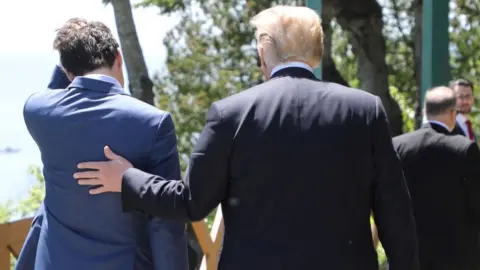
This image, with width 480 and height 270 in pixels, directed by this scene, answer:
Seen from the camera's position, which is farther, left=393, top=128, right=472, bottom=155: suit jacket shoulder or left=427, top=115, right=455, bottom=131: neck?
left=427, top=115, right=455, bottom=131: neck

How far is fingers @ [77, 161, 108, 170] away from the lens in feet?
7.43

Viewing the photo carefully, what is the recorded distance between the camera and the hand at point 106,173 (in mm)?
2240

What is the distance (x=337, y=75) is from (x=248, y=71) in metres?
2.88

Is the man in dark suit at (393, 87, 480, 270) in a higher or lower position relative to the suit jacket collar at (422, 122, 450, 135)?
lower

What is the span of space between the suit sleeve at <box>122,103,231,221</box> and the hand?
47mm

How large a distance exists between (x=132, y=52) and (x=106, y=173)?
349 centimetres

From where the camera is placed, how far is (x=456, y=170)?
3.59 metres

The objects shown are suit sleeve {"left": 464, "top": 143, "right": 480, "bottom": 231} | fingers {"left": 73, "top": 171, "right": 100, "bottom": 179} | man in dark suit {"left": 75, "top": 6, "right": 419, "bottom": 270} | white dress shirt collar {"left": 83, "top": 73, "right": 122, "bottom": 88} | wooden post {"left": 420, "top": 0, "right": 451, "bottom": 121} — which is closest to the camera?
man in dark suit {"left": 75, "top": 6, "right": 419, "bottom": 270}

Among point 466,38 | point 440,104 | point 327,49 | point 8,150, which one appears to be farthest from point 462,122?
point 8,150

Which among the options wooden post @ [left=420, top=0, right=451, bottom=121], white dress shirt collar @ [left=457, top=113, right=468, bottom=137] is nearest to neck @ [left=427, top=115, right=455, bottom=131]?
white dress shirt collar @ [left=457, top=113, right=468, bottom=137]

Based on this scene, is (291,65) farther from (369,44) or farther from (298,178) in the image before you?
(369,44)

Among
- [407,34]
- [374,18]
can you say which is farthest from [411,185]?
[407,34]

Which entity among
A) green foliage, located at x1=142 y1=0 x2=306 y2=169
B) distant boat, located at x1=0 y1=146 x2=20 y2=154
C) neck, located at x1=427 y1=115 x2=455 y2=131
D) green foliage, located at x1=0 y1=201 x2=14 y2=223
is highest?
neck, located at x1=427 y1=115 x2=455 y2=131

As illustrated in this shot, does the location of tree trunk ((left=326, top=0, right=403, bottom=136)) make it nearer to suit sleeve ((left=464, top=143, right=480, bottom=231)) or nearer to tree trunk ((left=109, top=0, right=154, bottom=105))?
tree trunk ((left=109, top=0, right=154, bottom=105))
